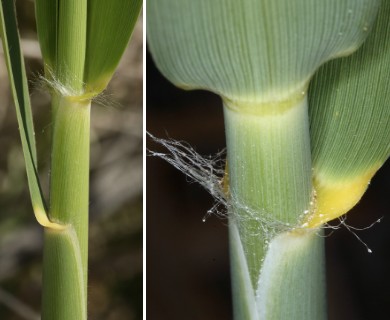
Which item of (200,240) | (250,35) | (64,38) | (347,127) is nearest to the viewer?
(250,35)

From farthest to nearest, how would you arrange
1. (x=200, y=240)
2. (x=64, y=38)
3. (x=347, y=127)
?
(x=200, y=240)
(x=64, y=38)
(x=347, y=127)

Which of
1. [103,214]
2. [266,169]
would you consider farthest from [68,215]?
[266,169]

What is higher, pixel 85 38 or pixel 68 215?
pixel 85 38

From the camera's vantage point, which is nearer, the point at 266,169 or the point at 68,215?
the point at 266,169

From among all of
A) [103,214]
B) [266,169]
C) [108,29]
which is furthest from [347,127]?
[103,214]

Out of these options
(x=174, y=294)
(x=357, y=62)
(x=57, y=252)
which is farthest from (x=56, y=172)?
(x=357, y=62)

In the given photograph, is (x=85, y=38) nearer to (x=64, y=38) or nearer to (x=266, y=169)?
(x=64, y=38)
